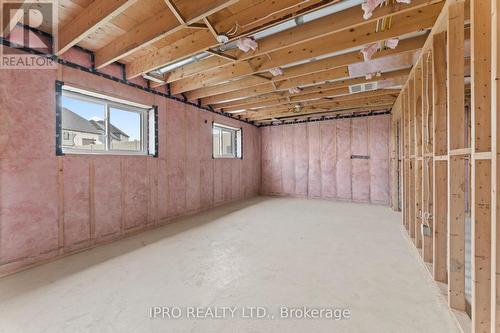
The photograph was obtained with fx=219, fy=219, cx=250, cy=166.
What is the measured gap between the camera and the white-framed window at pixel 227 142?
6285 millimetres

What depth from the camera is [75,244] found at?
2.84m

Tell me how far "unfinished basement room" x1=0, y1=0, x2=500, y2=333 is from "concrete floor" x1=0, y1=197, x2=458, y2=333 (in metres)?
0.02

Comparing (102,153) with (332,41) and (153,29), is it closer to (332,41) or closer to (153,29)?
(153,29)

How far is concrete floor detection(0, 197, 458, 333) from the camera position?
1.57 meters

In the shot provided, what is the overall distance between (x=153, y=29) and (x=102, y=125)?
6.02 feet

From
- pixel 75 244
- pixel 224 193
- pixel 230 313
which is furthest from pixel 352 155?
pixel 75 244

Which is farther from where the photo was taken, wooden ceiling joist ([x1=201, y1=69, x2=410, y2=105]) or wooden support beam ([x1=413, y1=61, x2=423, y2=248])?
wooden ceiling joist ([x1=201, y1=69, x2=410, y2=105])

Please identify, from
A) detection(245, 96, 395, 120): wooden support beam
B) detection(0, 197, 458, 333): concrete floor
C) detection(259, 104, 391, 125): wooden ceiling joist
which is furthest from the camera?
detection(259, 104, 391, 125): wooden ceiling joist

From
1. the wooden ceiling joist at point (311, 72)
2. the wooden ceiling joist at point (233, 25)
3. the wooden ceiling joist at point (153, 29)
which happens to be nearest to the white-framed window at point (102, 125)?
the wooden ceiling joist at point (153, 29)

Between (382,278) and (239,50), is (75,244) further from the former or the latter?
(382,278)

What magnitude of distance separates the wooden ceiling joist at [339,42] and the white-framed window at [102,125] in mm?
1334

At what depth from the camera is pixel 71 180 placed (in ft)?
9.24

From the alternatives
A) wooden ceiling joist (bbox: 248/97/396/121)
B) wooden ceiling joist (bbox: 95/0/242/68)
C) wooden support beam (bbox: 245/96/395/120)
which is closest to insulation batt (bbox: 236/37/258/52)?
wooden ceiling joist (bbox: 95/0/242/68)

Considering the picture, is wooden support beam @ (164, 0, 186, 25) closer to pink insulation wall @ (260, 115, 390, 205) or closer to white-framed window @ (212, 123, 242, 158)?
white-framed window @ (212, 123, 242, 158)
